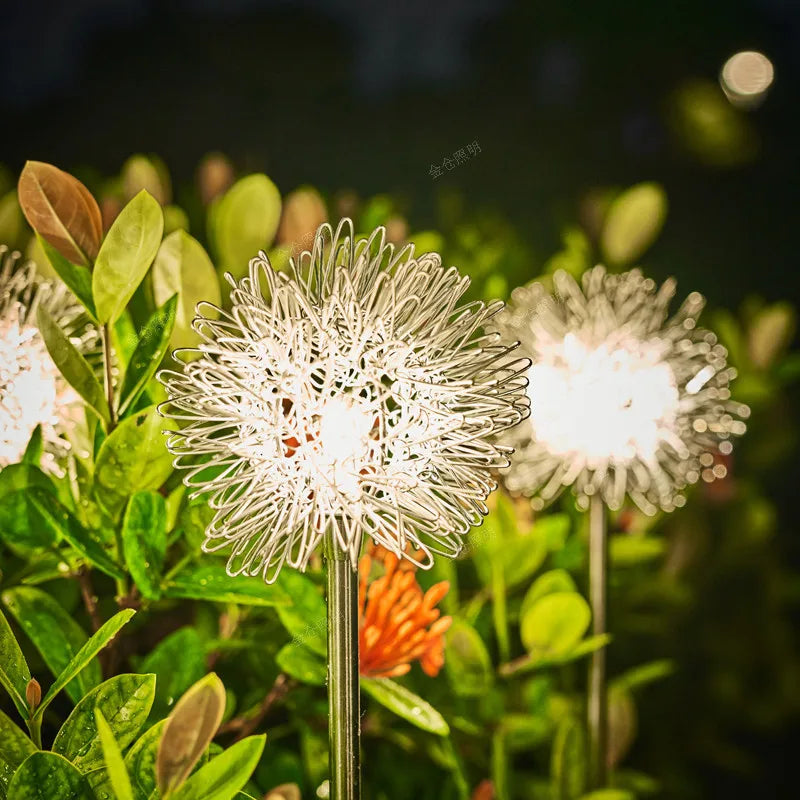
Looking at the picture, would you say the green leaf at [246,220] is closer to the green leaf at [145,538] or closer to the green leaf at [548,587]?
the green leaf at [145,538]

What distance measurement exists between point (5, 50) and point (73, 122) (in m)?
0.08

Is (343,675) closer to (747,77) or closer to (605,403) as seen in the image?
(605,403)

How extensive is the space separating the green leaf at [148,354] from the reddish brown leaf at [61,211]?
57mm

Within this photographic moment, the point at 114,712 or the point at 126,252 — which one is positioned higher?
the point at 126,252

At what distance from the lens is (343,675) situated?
0.43m

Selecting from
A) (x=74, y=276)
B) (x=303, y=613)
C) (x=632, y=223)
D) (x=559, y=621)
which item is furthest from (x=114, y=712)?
(x=632, y=223)

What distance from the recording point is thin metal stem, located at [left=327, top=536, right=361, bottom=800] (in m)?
0.42

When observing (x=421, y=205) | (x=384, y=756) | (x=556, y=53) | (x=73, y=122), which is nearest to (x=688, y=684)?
(x=384, y=756)

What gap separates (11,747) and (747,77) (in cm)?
110

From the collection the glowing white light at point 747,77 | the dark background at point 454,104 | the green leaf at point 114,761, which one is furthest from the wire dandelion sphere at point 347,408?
the glowing white light at point 747,77

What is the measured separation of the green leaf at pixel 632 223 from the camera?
2.68 ft

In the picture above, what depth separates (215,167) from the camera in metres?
0.70

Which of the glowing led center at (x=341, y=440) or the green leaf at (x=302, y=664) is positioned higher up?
the glowing led center at (x=341, y=440)

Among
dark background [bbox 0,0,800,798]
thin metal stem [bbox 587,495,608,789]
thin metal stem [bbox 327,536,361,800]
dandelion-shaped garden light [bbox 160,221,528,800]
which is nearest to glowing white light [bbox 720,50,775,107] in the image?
dark background [bbox 0,0,800,798]
